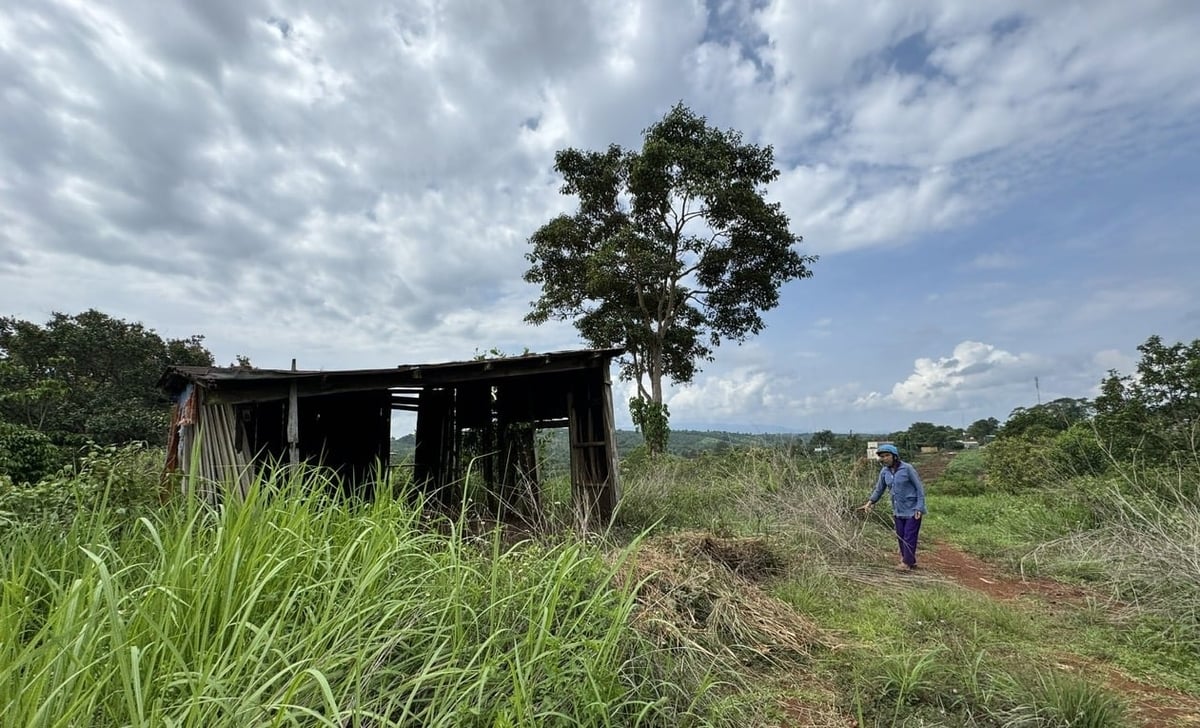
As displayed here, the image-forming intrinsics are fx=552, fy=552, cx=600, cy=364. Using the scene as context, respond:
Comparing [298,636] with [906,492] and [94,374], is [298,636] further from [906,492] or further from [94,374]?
[94,374]

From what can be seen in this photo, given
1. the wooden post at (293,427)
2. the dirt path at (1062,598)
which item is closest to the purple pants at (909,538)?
the dirt path at (1062,598)

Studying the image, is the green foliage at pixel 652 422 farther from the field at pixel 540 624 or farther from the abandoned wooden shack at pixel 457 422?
the field at pixel 540 624

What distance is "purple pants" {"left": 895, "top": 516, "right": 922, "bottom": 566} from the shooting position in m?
6.29

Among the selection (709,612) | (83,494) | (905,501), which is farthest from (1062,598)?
(83,494)

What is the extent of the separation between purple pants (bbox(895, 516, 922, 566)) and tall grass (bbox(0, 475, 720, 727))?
4.56 metres

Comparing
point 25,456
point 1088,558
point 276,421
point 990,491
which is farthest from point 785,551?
point 25,456

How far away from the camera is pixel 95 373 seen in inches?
765

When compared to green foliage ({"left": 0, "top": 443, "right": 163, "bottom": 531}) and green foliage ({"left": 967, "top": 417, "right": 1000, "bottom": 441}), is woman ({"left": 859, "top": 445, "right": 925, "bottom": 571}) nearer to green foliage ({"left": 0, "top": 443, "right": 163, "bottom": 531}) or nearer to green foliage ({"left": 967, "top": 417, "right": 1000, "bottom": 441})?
green foliage ({"left": 0, "top": 443, "right": 163, "bottom": 531})

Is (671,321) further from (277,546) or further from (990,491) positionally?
(277,546)

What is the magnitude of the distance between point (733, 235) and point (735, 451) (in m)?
6.41

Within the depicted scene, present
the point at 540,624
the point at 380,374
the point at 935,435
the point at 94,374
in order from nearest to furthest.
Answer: the point at 540,624 → the point at 380,374 → the point at 94,374 → the point at 935,435

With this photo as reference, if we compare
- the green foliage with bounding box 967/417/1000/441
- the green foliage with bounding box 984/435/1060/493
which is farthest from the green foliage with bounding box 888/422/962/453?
the green foliage with bounding box 984/435/1060/493

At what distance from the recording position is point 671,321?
1586 cm

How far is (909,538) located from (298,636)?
6322mm
